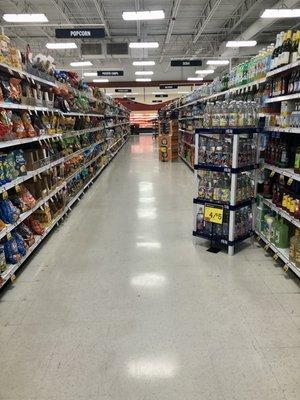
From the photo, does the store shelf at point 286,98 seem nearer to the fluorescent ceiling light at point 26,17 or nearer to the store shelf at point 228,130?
the store shelf at point 228,130

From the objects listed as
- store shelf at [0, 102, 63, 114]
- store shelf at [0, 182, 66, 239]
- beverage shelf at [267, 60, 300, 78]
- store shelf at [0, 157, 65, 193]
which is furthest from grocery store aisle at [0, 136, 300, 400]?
beverage shelf at [267, 60, 300, 78]

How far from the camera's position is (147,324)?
106 inches

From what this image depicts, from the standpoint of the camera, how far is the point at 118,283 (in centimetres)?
339

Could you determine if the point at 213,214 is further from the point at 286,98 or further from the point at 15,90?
the point at 15,90

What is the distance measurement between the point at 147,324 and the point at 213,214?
70.9 inches

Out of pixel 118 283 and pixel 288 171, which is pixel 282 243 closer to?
pixel 288 171

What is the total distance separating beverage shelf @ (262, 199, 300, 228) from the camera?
3339 millimetres

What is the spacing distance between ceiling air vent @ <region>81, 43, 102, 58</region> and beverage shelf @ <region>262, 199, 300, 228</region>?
1476 centimetres

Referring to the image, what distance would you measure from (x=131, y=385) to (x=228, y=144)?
284cm

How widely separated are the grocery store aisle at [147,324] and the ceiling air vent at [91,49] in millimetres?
14142

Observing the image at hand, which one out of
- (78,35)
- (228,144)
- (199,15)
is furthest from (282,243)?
(199,15)

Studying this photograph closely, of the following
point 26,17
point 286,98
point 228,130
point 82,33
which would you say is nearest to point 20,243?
point 228,130

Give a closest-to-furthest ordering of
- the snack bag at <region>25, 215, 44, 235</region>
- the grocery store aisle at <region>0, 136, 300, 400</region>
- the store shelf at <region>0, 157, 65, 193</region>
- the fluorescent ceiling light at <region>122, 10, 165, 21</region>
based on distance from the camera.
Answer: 1. the grocery store aisle at <region>0, 136, 300, 400</region>
2. the store shelf at <region>0, 157, 65, 193</region>
3. the snack bag at <region>25, 215, 44, 235</region>
4. the fluorescent ceiling light at <region>122, 10, 165, 21</region>

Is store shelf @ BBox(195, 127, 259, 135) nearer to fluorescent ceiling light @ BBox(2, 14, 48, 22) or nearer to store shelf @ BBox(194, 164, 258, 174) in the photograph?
store shelf @ BBox(194, 164, 258, 174)
